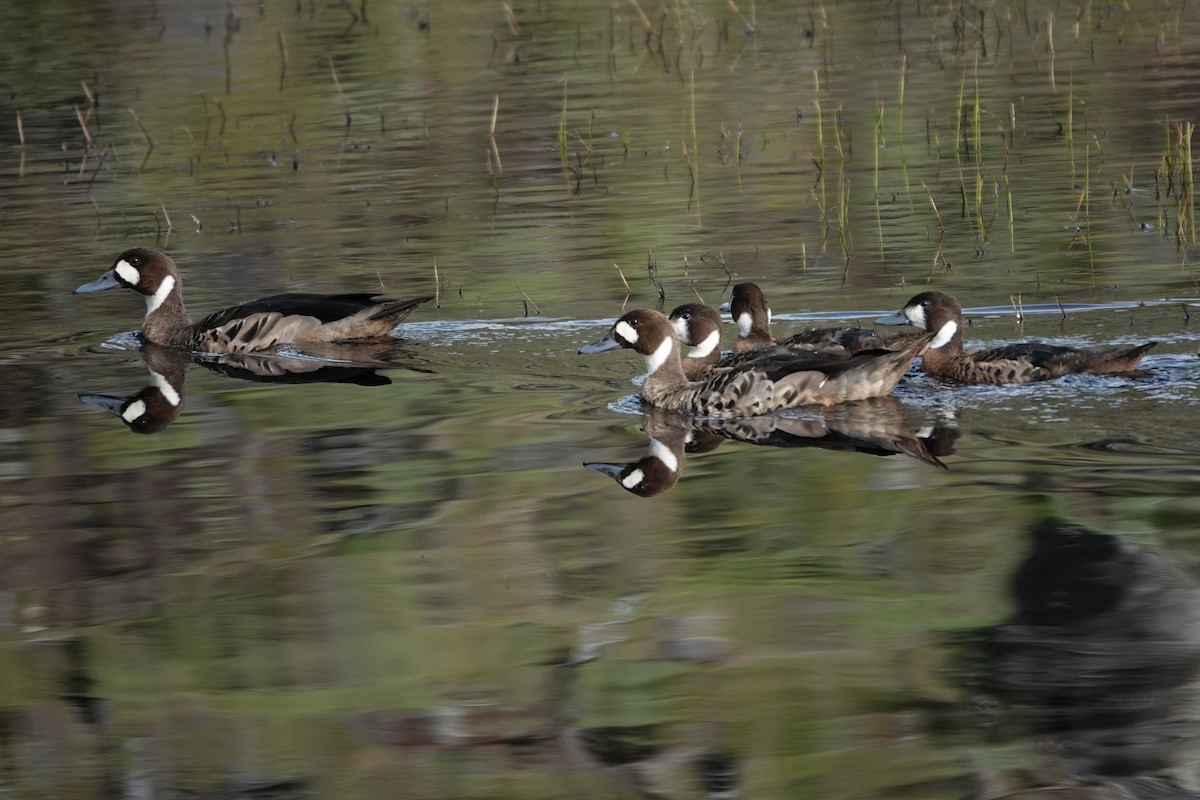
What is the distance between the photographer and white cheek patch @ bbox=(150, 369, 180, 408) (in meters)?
10.9

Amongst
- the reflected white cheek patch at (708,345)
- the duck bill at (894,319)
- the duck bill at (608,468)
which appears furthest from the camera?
the reflected white cheek patch at (708,345)

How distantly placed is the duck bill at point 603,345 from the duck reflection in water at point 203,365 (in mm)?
1237

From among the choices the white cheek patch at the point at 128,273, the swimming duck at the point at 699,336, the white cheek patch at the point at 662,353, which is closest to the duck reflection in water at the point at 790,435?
the white cheek patch at the point at 662,353

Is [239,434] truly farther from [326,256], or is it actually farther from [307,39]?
[307,39]

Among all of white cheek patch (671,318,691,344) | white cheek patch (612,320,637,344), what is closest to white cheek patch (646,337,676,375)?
white cheek patch (612,320,637,344)

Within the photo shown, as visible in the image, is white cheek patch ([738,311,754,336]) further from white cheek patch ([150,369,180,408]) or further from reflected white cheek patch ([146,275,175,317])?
reflected white cheek patch ([146,275,175,317])

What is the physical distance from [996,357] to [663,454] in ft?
6.59

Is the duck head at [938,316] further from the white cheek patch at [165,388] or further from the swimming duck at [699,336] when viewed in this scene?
the white cheek patch at [165,388]

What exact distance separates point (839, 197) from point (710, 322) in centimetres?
504

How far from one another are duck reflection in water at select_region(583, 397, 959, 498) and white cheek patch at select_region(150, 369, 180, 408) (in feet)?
8.90

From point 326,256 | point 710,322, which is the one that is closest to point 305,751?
point 710,322

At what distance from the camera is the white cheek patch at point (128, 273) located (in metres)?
Answer: 13.2

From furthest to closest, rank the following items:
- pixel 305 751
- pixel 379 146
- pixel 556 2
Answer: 1. pixel 556 2
2. pixel 379 146
3. pixel 305 751

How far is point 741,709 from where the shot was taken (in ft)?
18.7
